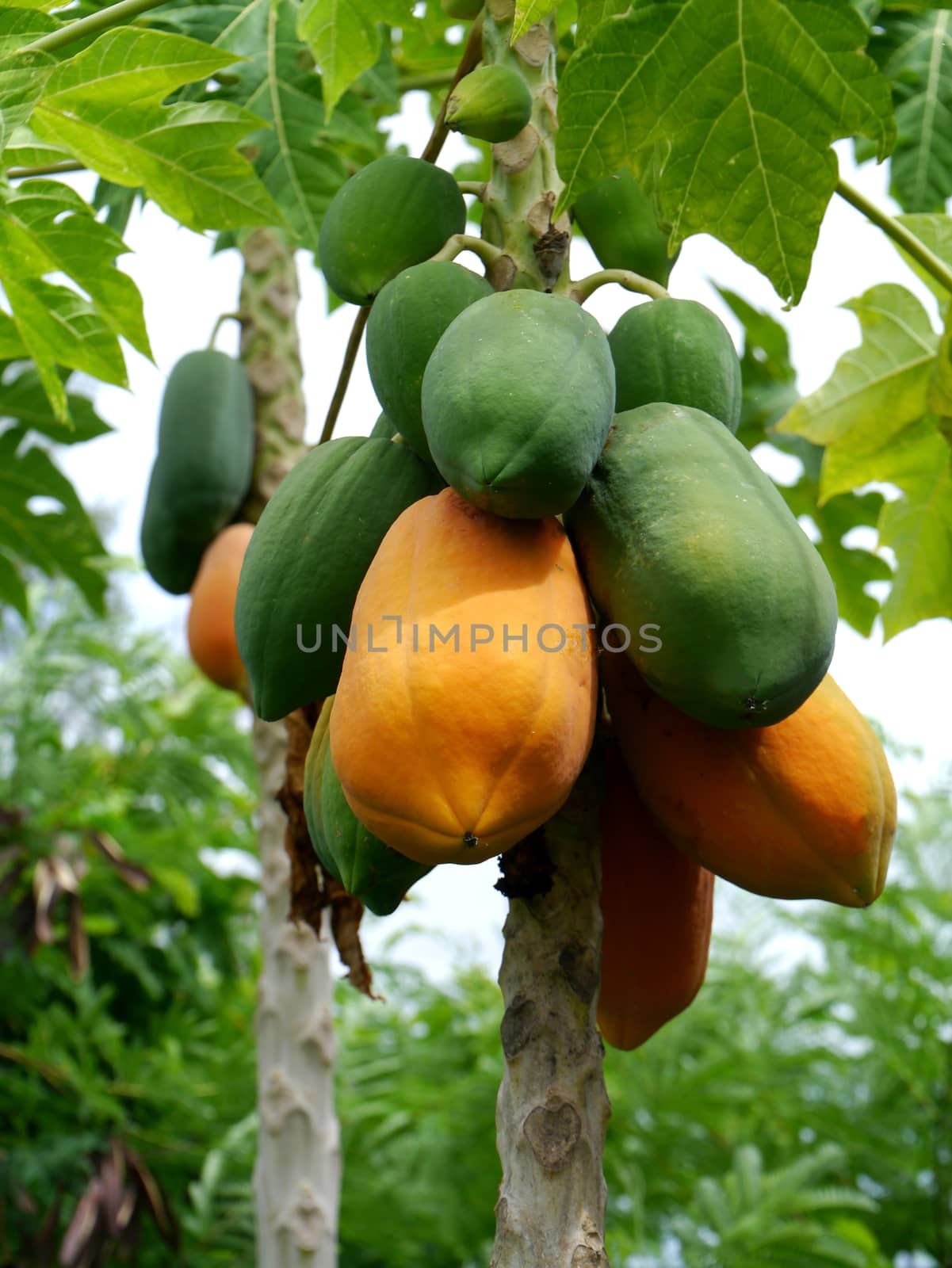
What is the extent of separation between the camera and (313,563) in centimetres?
106

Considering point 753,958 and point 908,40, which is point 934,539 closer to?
point 908,40

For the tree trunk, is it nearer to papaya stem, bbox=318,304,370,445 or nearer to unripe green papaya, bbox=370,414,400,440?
unripe green papaya, bbox=370,414,400,440

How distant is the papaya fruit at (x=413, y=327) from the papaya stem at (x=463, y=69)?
29 cm

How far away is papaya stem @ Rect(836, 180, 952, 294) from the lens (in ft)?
4.83

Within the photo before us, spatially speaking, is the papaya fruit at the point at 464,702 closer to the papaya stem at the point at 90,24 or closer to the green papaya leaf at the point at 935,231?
the papaya stem at the point at 90,24

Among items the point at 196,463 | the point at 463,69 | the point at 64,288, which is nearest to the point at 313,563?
the point at 463,69

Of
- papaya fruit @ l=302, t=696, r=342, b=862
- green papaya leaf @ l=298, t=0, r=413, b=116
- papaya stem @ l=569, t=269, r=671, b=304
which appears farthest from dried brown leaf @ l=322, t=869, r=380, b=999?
green papaya leaf @ l=298, t=0, r=413, b=116

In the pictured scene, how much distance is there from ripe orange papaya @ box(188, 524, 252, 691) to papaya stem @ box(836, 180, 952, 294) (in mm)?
1313

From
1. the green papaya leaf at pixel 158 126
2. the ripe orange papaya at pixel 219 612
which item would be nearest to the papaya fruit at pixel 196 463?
the ripe orange papaya at pixel 219 612

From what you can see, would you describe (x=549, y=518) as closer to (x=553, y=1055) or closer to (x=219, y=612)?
(x=553, y=1055)

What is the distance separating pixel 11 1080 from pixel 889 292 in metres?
2.77

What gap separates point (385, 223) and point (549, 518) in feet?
1.27

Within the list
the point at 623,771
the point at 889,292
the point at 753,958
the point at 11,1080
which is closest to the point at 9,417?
the point at 11,1080

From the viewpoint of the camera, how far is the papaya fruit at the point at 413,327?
3.55ft
